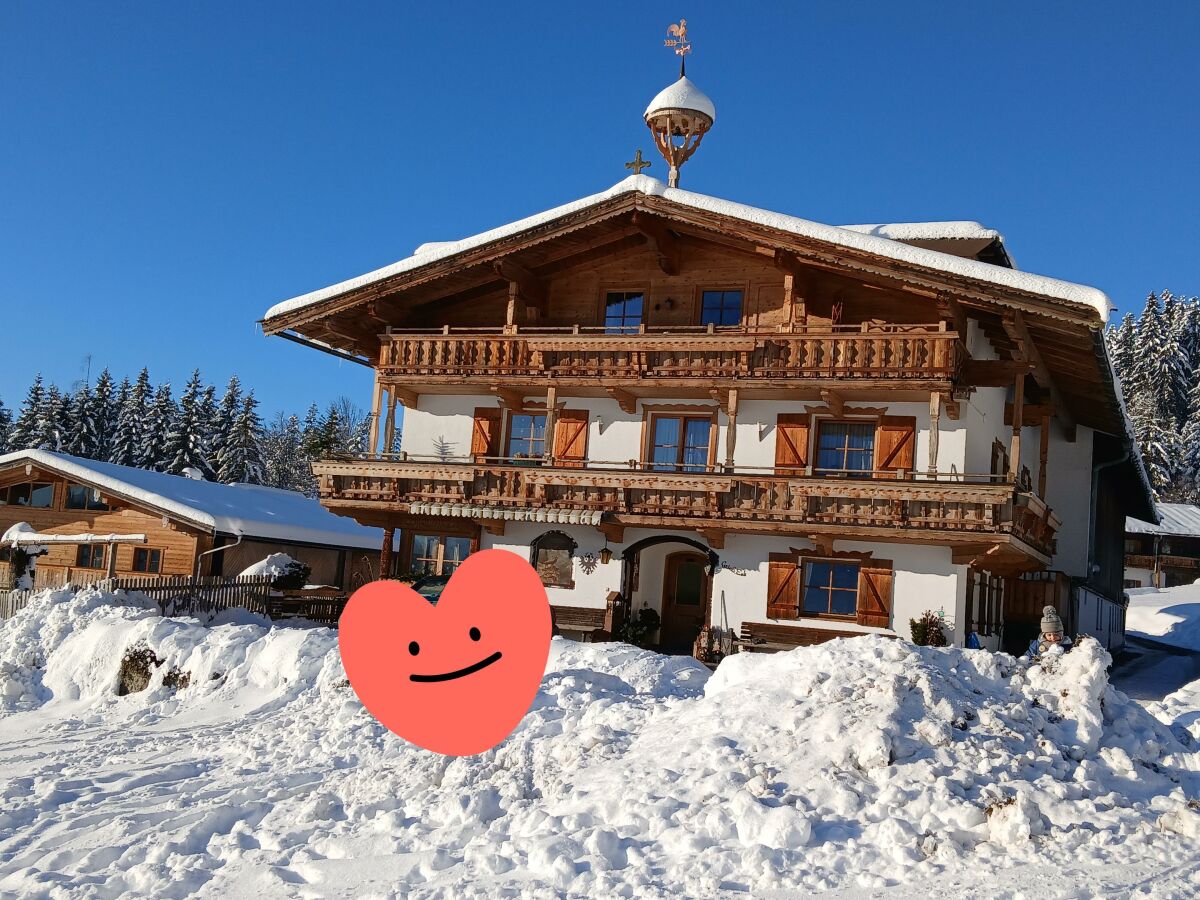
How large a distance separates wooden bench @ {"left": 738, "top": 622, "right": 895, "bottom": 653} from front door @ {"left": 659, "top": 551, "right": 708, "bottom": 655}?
2.19 m

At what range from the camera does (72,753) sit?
45.5ft

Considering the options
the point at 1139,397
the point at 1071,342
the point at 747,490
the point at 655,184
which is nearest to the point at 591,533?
the point at 747,490

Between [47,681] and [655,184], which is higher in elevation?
[655,184]

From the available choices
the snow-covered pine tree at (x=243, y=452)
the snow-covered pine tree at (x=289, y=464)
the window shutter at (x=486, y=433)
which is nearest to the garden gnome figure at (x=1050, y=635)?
the window shutter at (x=486, y=433)

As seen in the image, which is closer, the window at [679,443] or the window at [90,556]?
the window at [679,443]

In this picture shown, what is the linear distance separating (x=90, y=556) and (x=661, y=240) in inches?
833

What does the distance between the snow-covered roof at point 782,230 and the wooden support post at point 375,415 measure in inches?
91.4

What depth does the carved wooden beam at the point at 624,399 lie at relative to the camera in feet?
74.8

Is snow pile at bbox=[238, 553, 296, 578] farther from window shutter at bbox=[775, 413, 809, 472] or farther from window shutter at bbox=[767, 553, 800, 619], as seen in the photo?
window shutter at bbox=[775, 413, 809, 472]

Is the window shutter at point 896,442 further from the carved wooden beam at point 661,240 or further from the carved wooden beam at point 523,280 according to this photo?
the carved wooden beam at point 523,280

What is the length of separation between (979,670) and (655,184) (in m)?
13.4

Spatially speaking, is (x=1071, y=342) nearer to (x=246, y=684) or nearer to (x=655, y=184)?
(x=655, y=184)

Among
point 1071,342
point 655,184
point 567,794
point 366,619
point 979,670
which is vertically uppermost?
point 655,184

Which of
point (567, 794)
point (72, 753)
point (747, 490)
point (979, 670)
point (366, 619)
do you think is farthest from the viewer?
point (747, 490)
